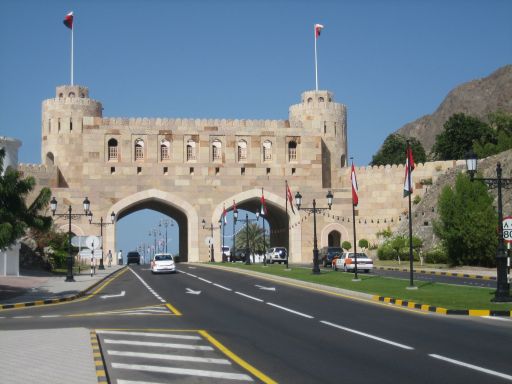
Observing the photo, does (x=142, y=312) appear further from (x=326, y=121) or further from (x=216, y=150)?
(x=326, y=121)

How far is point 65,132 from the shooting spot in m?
74.6

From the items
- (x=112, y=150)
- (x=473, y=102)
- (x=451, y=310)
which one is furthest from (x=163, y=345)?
(x=473, y=102)

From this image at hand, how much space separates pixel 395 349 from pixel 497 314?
694 cm

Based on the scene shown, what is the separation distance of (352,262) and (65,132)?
128 feet

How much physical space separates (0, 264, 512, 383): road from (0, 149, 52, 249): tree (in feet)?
8.66

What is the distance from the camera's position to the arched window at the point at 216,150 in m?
74.2

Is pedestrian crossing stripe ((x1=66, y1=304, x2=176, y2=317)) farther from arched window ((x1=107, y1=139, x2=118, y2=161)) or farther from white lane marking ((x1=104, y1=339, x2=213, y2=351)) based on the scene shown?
arched window ((x1=107, y1=139, x2=118, y2=161))

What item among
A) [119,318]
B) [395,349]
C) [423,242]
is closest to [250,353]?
[395,349]

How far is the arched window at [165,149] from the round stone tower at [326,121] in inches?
500

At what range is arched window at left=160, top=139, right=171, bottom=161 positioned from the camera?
240ft

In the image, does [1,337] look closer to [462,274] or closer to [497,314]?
[497,314]

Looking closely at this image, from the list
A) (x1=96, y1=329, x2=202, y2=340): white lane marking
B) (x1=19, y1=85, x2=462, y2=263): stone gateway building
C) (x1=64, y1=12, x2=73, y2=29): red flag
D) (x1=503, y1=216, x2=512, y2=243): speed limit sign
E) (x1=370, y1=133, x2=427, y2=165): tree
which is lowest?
(x1=96, y1=329, x2=202, y2=340): white lane marking

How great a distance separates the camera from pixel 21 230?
83.3ft

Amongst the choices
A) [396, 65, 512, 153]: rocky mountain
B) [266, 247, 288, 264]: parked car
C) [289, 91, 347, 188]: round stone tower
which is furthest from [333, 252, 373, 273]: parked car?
[396, 65, 512, 153]: rocky mountain
